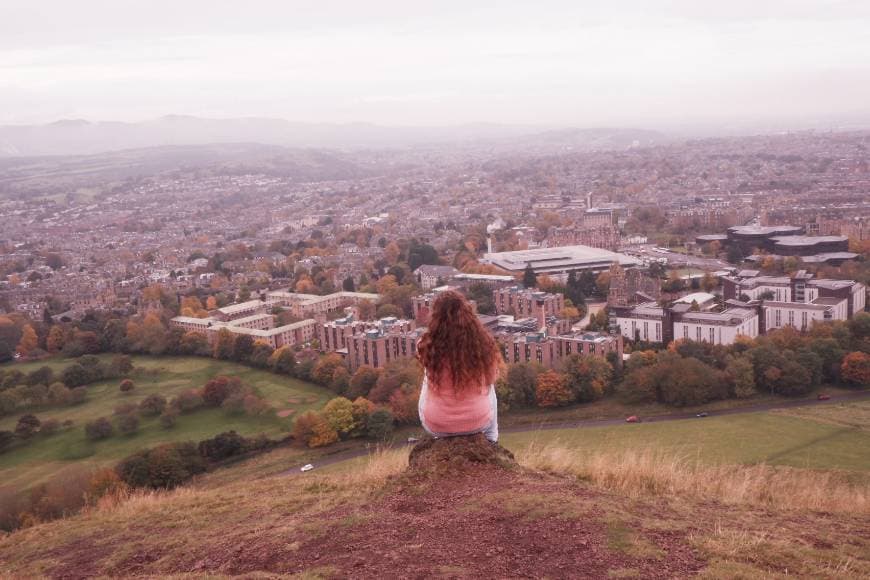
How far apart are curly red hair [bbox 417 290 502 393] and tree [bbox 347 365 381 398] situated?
972 cm

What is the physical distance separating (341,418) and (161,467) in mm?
2597

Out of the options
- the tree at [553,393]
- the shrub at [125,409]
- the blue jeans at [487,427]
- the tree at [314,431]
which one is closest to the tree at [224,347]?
the shrub at [125,409]

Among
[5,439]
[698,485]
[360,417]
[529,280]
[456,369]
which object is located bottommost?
[5,439]

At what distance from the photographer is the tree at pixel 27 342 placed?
57.2ft

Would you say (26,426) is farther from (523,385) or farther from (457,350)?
(457,350)

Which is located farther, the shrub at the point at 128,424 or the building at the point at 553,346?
the building at the point at 553,346

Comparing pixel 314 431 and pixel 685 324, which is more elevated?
pixel 685 324

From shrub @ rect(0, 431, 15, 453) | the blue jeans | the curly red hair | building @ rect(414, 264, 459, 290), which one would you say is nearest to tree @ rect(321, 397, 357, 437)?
shrub @ rect(0, 431, 15, 453)

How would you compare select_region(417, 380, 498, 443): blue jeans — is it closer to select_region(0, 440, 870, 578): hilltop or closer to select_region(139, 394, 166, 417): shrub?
select_region(0, 440, 870, 578): hilltop

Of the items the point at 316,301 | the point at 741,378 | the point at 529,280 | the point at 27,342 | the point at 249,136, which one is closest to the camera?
the point at 741,378

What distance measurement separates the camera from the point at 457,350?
3248 mm

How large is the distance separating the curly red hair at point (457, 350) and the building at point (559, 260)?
759 inches

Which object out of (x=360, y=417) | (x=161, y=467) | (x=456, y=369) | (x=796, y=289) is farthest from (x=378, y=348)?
(x=456, y=369)

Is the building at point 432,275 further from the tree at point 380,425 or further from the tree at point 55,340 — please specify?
the tree at point 380,425
